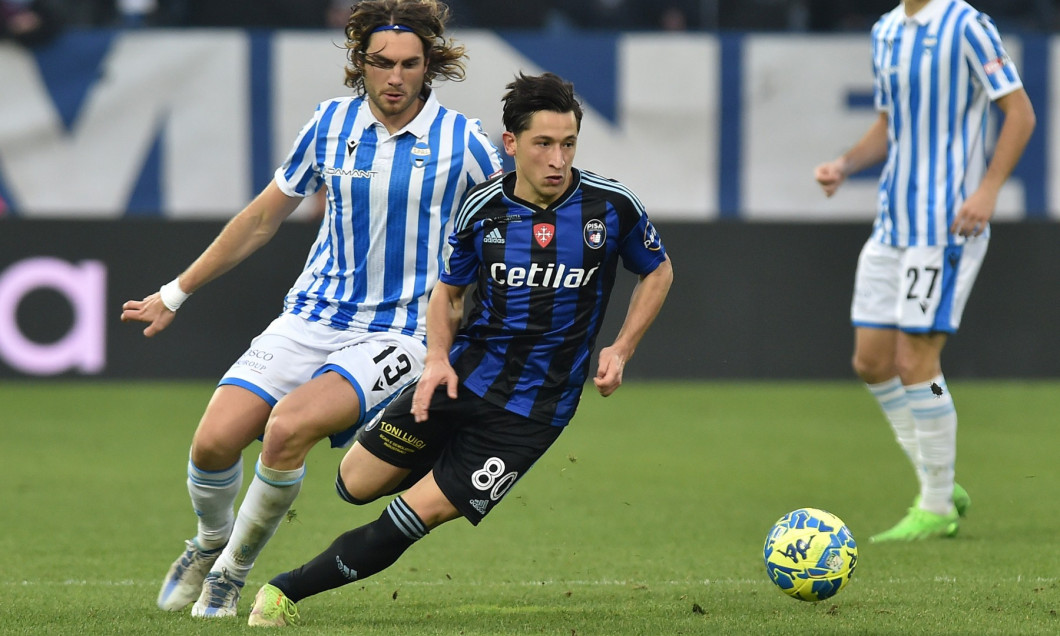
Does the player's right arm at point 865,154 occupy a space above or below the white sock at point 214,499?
above

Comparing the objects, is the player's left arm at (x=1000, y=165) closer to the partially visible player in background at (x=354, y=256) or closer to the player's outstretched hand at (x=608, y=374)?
the partially visible player in background at (x=354, y=256)

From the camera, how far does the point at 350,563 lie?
180 inches

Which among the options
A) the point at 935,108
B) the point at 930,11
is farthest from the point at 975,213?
the point at 930,11

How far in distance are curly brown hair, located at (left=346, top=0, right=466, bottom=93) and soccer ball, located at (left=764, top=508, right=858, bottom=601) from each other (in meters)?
1.91

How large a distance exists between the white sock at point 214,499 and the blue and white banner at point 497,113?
7589 mm

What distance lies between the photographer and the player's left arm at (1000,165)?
609 cm

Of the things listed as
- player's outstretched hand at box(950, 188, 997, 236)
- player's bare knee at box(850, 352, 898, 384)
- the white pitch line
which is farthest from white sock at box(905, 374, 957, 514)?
the white pitch line

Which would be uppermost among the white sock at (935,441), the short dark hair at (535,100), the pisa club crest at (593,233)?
the short dark hair at (535,100)

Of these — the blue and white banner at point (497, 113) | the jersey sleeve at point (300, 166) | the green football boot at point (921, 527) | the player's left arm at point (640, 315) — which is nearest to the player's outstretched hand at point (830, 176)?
the green football boot at point (921, 527)

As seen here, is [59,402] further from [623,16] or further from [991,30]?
[991,30]

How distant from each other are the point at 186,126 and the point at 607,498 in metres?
6.60

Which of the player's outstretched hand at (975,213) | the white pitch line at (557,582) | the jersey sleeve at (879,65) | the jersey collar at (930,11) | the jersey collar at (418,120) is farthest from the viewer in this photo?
the jersey sleeve at (879,65)

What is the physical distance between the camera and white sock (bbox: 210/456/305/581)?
15.5 ft

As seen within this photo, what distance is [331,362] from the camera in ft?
16.0
